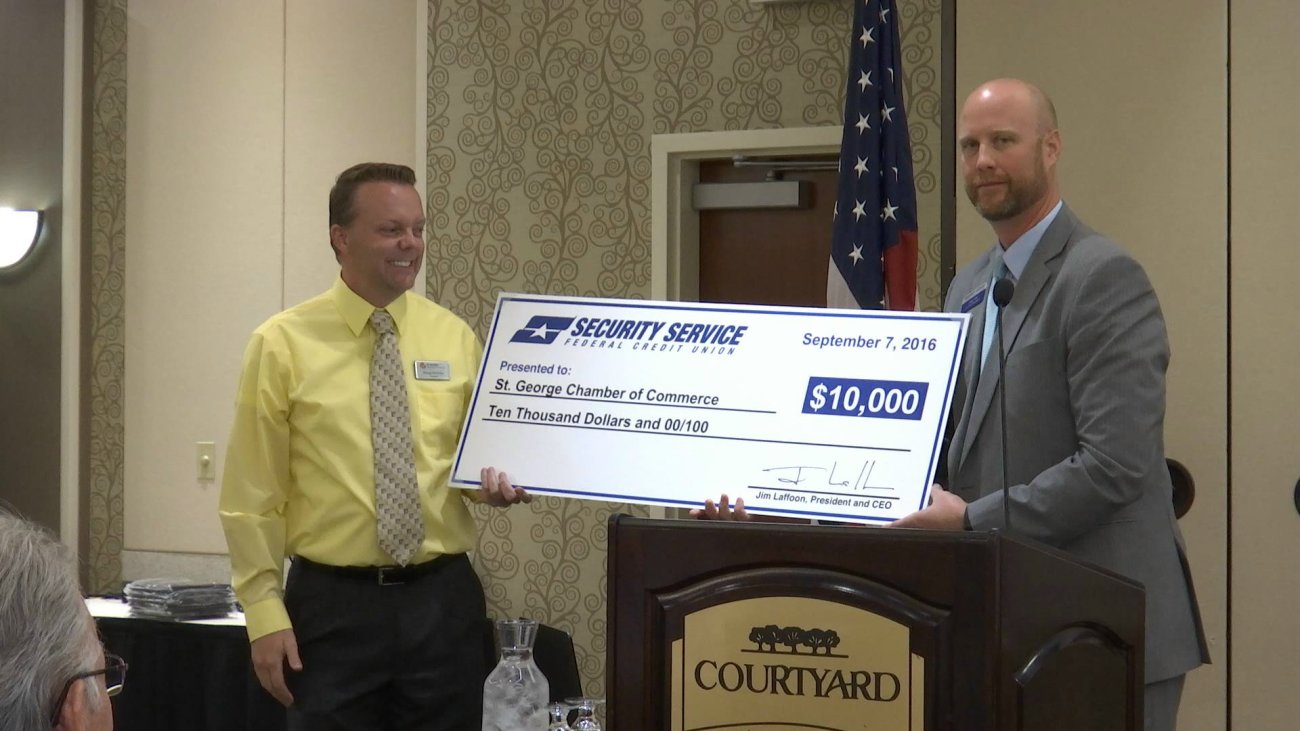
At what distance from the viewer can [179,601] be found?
12.3ft

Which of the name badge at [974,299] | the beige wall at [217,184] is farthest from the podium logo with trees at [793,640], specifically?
the beige wall at [217,184]

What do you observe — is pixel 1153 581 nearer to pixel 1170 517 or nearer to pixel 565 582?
pixel 1170 517

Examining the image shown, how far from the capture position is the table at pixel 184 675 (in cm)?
356

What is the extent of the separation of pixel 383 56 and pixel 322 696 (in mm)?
2501

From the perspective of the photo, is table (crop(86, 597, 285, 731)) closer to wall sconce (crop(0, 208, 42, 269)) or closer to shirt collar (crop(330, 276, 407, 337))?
shirt collar (crop(330, 276, 407, 337))

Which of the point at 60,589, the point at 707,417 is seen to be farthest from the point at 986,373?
the point at 60,589

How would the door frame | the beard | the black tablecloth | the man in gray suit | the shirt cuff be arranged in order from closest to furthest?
the man in gray suit
the beard
the shirt cuff
the black tablecloth
the door frame

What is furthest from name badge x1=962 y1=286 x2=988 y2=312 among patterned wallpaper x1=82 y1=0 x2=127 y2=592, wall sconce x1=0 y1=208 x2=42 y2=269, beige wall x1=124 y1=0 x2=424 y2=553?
wall sconce x1=0 y1=208 x2=42 y2=269

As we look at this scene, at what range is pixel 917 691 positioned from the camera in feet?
3.85

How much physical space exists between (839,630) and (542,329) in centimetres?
120

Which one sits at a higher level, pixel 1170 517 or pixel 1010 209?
pixel 1010 209

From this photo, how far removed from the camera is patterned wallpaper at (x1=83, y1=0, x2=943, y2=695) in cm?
393

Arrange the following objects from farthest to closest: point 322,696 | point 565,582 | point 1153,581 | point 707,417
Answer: point 565,582, point 322,696, point 707,417, point 1153,581

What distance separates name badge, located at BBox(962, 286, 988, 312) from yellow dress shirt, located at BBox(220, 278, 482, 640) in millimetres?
1056
